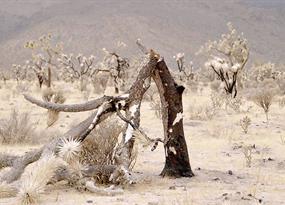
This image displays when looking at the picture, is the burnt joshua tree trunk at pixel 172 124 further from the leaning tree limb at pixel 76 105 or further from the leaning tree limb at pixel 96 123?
the leaning tree limb at pixel 76 105

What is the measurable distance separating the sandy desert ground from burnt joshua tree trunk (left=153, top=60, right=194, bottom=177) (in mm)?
239

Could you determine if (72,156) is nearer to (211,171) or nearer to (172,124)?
(172,124)

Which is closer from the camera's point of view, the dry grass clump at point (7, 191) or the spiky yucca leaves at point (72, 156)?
the spiky yucca leaves at point (72, 156)

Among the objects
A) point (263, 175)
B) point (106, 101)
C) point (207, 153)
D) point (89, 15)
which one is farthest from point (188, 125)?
point (89, 15)

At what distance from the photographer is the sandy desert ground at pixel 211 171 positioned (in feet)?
21.7

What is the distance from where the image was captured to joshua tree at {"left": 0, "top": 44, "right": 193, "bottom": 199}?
23.1 feet

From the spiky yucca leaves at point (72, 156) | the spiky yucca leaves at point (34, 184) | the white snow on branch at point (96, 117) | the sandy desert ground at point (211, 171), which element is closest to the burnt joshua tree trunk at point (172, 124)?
the sandy desert ground at point (211, 171)

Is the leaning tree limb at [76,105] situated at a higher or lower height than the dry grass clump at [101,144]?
higher

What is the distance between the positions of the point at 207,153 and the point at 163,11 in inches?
5762

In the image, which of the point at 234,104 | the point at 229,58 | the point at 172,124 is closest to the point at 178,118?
the point at 172,124

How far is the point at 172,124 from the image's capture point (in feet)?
26.8

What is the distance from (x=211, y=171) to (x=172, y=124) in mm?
1124

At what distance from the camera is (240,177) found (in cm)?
838

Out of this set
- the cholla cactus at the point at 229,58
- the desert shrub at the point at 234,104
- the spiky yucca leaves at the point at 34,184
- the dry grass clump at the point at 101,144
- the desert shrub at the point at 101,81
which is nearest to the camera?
the spiky yucca leaves at the point at 34,184
